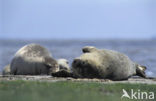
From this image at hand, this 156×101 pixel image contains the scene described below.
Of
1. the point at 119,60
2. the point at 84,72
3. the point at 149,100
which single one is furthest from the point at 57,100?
the point at 119,60

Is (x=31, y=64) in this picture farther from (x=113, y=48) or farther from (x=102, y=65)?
(x=113, y=48)

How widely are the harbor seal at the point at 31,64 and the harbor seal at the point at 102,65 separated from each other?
8.18 feet

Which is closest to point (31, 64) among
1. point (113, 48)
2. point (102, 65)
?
point (102, 65)

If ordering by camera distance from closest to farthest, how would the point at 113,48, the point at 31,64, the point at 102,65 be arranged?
the point at 102,65 < the point at 31,64 < the point at 113,48

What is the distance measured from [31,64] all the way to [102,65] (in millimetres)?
3883

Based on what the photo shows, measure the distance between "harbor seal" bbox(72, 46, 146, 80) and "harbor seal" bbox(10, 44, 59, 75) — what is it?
249 cm

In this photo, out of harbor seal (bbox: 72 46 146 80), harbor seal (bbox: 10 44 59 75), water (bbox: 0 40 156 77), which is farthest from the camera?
water (bbox: 0 40 156 77)

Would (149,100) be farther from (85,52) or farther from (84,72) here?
(85,52)

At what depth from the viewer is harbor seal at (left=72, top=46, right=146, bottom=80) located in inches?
631

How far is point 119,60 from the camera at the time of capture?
56.0ft

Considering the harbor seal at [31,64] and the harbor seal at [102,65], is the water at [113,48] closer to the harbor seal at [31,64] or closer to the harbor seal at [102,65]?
the harbor seal at [31,64]

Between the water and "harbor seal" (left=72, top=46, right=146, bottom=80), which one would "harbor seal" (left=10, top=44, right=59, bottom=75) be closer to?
"harbor seal" (left=72, top=46, right=146, bottom=80)

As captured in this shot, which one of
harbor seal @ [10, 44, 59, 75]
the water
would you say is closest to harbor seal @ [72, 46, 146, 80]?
harbor seal @ [10, 44, 59, 75]

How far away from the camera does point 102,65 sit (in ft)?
53.7
